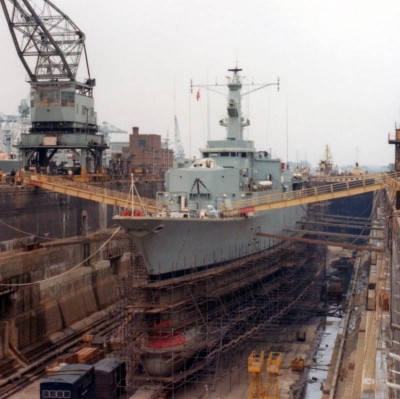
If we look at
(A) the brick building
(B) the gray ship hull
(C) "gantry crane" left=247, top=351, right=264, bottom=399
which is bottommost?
(C) "gantry crane" left=247, top=351, right=264, bottom=399

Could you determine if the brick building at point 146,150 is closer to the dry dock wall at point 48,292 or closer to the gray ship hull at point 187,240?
the dry dock wall at point 48,292

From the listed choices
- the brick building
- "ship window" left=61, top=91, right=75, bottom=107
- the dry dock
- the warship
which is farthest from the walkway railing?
the brick building

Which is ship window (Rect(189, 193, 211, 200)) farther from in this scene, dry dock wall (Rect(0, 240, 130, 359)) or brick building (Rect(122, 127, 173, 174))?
brick building (Rect(122, 127, 173, 174))

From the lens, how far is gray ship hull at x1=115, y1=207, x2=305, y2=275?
21.6 metres

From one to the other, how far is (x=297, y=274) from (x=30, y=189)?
47.8 ft

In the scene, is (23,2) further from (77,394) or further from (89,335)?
Answer: (77,394)

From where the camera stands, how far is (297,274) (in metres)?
31.4

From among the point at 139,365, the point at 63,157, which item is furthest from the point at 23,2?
the point at 63,157

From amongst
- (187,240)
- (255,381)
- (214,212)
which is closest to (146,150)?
(214,212)

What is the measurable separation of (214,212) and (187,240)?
1.78 meters

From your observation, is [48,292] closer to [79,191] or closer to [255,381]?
[79,191]

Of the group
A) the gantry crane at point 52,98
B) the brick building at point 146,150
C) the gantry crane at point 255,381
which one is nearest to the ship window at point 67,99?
the gantry crane at point 52,98

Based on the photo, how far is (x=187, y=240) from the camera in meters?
23.0

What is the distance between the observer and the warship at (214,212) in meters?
22.2
